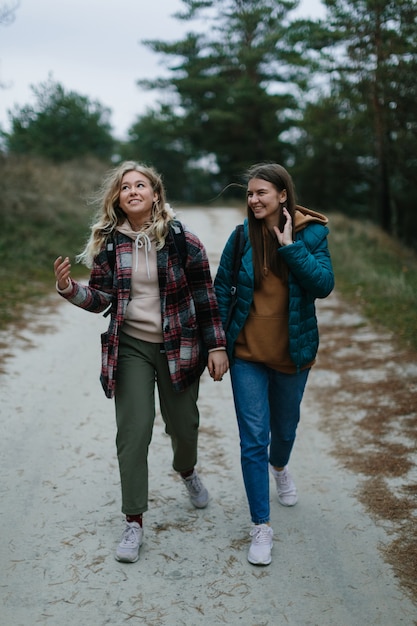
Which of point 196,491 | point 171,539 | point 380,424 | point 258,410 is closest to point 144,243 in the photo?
point 258,410

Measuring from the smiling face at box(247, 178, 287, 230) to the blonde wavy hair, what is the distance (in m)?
0.48

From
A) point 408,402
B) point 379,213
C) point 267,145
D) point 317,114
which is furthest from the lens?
point 267,145

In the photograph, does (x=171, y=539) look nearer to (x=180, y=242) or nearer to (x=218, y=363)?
(x=218, y=363)

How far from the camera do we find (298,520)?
3.74 metres

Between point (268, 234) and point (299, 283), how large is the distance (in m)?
0.35

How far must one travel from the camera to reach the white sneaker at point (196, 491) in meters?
3.77

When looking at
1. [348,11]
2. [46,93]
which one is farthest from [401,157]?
[46,93]

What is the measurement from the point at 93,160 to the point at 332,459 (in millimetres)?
25383

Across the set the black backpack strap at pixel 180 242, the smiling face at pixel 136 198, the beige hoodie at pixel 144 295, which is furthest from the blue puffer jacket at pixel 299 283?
the smiling face at pixel 136 198

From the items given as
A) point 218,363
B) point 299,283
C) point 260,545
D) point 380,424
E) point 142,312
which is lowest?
point 380,424

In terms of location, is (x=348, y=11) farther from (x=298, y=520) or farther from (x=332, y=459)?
(x=298, y=520)

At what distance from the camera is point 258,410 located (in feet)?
10.9

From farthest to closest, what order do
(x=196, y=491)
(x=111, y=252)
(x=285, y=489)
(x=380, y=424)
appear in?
(x=380, y=424) → (x=285, y=489) → (x=196, y=491) → (x=111, y=252)

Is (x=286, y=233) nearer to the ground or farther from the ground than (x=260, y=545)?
farther from the ground
